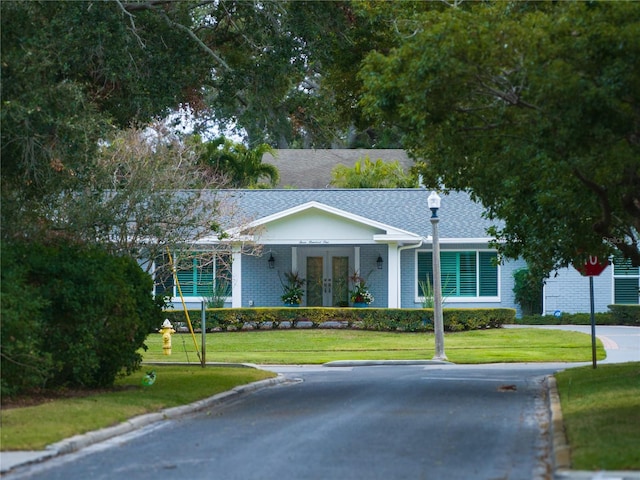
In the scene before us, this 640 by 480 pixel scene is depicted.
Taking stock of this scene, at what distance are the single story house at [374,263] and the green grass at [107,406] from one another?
53.9ft

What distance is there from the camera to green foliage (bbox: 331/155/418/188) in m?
49.2

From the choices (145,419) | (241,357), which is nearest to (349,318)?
(241,357)

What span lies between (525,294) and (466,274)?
2.34 meters

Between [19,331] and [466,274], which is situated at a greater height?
[466,274]

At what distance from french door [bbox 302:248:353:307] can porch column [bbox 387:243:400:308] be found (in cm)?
216

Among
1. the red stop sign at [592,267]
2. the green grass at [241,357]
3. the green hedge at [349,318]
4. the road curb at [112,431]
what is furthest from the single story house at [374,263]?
the road curb at [112,431]

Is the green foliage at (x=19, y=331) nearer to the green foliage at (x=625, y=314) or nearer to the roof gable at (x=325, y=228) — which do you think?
the roof gable at (x=325, y=228)

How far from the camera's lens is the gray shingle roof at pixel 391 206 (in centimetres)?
3900

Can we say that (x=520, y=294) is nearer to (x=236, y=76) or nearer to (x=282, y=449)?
(x=236, y=76)

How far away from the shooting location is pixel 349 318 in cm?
3606

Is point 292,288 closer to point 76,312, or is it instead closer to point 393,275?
point 393,275

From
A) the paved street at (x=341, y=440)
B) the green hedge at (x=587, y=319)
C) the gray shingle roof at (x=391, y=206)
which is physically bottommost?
the paved street at (x=341, y=440)

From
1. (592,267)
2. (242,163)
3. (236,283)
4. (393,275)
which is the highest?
(242,163)

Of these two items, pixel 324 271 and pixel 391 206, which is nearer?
pixel 324 271
